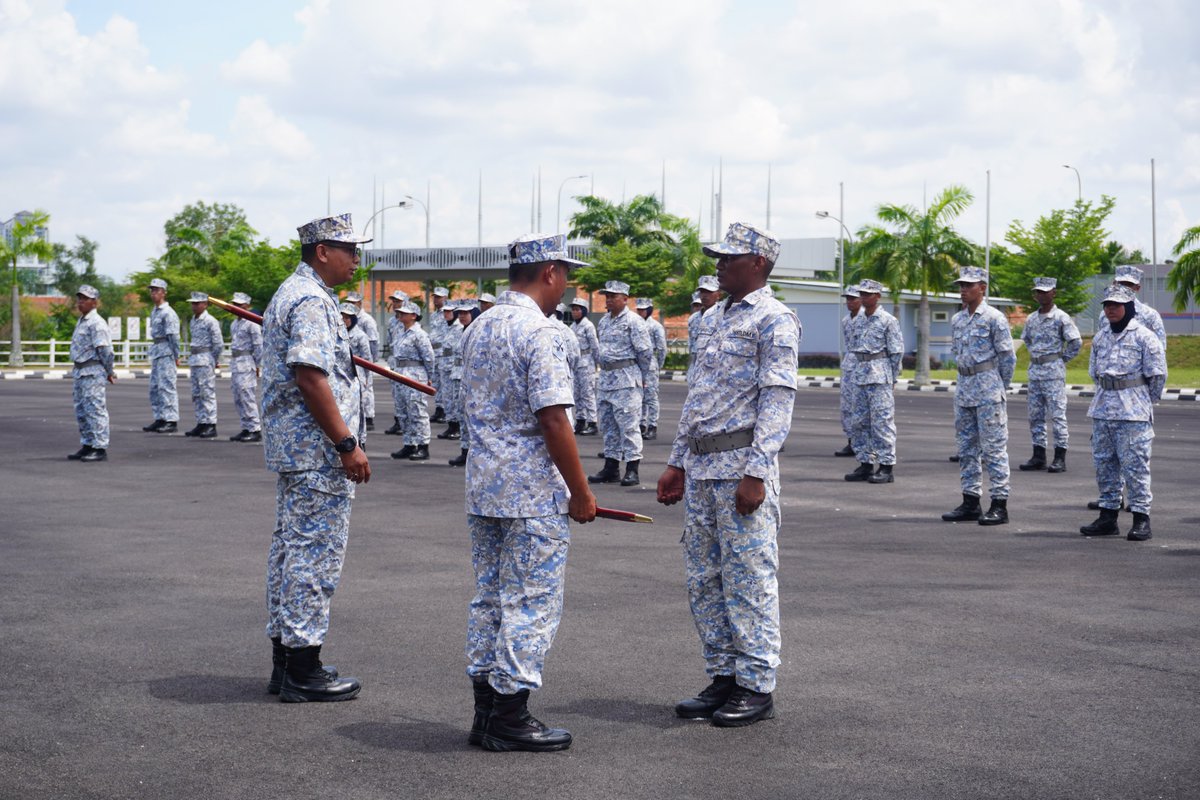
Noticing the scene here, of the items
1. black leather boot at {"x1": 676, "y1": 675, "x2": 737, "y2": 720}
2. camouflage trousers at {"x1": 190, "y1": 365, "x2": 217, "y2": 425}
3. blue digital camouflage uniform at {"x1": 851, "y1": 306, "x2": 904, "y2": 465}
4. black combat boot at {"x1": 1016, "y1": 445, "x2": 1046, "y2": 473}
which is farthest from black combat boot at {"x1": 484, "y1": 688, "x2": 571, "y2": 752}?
camouflage trousers at {"x1": 190, "y1": 365, "x2": 217, "y2": 425}

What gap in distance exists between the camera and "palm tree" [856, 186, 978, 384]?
4472cm

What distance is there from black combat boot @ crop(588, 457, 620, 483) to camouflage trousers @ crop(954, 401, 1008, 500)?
4144mm

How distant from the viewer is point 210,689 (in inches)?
236

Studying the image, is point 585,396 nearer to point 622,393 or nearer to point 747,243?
point 622,393

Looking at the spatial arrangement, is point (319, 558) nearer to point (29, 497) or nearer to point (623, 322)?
point (29, 497)

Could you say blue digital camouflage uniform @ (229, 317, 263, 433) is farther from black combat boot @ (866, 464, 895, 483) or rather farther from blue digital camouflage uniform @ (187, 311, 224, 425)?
black combat boot @ (866, 464, 895, 483)

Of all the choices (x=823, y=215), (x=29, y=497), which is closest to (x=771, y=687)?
(x=29, y=497)

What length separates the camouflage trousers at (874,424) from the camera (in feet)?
48.0

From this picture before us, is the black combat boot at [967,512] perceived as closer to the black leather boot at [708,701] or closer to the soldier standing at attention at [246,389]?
the black leather boot at [708,701]

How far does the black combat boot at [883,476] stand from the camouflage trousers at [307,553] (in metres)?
9.55

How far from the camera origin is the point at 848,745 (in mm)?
5227

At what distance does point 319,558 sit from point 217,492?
25.9 feet

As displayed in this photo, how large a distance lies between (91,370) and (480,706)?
475 inches

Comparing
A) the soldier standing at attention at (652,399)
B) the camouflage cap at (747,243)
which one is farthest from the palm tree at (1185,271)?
the camouflage cap at (747,243)
